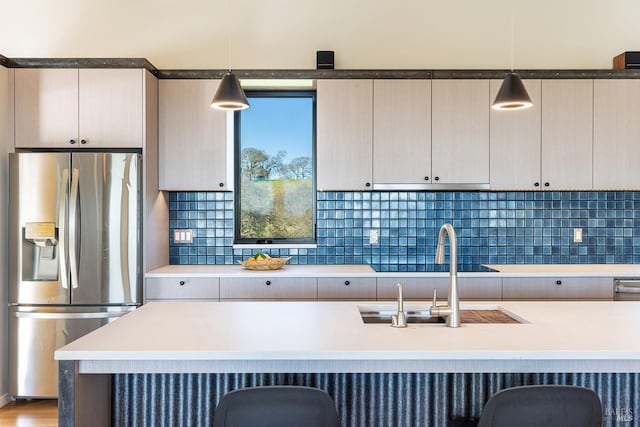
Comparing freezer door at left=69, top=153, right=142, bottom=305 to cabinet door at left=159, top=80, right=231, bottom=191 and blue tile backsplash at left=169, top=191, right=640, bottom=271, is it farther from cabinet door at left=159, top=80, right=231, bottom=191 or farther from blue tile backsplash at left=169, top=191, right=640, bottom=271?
blue tile backsplash at left=169, top=191, right=640, bottom=271

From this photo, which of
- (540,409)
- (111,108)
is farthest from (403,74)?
(540,409)

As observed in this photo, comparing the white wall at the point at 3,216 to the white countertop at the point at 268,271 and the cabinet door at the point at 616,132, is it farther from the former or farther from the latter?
the cabinet door at the point at 616,132

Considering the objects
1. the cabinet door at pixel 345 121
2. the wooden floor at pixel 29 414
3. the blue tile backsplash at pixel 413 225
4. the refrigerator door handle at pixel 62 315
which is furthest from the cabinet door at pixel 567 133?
the wooden floor at pixel 29 414

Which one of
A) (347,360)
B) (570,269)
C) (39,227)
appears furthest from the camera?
(570,269)

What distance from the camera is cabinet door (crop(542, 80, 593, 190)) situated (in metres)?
3.71

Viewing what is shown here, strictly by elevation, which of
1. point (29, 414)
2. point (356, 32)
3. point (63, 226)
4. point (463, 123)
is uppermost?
point (356, 32)

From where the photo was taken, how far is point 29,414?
3.15m

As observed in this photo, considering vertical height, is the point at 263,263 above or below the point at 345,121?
below

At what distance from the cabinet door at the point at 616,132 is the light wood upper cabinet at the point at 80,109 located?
133 inches

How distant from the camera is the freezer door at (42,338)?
3281mm

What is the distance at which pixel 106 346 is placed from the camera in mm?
1535

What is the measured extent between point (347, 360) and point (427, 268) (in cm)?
222

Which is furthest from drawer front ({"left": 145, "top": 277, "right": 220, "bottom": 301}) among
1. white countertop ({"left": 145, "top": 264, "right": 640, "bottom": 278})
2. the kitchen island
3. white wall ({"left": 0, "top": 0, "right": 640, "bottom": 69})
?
white wall ({"left": 0, "top": 0, "right": 640, "bottom": 69})

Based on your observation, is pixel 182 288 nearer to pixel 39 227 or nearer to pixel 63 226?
pixel 63 226
